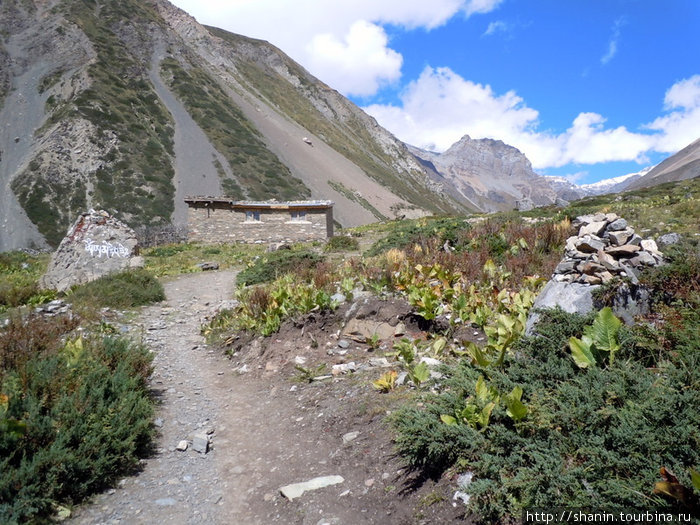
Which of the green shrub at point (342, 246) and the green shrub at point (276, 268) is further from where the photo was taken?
the green shrub at point (342, 246)

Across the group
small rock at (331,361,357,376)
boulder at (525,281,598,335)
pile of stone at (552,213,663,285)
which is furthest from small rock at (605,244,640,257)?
small rock at (331,361,357,376)

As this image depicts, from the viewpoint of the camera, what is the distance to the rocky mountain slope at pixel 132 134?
52656mm

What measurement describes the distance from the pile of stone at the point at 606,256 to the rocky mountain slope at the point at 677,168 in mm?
128992

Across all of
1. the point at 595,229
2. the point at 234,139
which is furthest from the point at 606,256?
the point at 234,139

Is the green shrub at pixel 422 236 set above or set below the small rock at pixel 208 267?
above

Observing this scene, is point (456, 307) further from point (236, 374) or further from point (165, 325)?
point (165, 325)

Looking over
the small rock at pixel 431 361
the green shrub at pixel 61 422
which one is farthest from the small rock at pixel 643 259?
the green shrub at pixel 61 422

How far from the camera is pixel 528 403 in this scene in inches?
135

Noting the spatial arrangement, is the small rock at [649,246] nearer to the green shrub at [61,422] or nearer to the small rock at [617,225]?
the small rock at [617,225]

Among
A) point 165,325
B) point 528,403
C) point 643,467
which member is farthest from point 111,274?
point 643,467

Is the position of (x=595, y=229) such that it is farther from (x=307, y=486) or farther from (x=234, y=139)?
(x=234, y=139)

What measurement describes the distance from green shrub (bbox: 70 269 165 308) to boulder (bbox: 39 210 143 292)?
1463 mm

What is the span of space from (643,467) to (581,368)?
1.30m

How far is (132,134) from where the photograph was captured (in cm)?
6347
